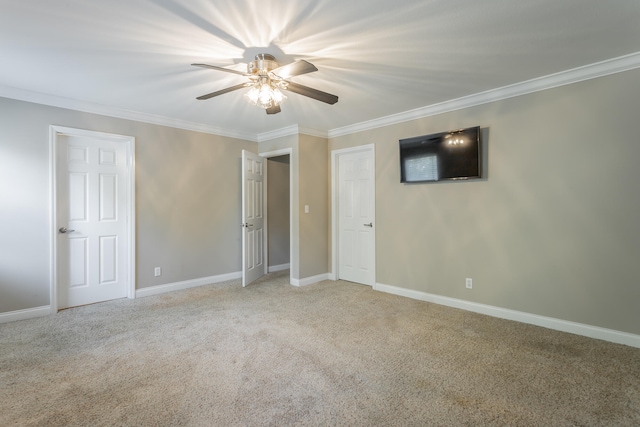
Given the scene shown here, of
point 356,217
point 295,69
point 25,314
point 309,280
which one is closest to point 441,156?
point 356,217

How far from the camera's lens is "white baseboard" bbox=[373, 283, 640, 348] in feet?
8.75

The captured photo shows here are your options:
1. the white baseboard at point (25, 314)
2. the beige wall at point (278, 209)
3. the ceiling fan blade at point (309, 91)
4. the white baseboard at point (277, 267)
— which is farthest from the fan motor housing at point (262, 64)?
the white baseboard at point (277, 267)

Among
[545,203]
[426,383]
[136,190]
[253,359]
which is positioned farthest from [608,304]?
[136,190]

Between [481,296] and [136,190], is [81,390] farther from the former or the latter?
[481,296]

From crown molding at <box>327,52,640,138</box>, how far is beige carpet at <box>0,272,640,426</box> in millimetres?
2327

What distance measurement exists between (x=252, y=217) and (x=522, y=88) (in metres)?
3.82

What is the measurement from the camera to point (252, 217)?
493cm

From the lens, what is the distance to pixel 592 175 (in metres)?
2.79

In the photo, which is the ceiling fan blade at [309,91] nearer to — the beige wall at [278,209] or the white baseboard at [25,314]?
the beige wall at [278,209]

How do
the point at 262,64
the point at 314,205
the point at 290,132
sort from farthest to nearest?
the point at 314,205 < the point at 290,132 < the point at 262,64

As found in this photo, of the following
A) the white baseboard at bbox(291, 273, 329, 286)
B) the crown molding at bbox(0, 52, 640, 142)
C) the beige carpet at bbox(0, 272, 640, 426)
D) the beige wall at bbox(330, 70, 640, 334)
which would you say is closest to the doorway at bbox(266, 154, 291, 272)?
the crown molding at bbox(0, 52, 640, 142)

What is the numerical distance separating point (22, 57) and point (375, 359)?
12.2ft

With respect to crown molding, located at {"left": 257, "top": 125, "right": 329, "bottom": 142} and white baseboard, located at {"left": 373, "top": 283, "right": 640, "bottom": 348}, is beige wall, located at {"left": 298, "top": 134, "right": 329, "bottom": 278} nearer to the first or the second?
crown molding, located at {"left": 257, "top": 125, "right": 329, "bottom": 142}

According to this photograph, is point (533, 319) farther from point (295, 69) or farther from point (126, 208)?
point (126, 208)
